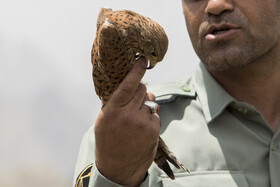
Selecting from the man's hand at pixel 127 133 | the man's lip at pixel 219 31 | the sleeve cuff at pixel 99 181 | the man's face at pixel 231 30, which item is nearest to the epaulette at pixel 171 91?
the man's face at pixel 231 30

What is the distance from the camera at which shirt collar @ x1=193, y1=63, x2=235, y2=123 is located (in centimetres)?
352

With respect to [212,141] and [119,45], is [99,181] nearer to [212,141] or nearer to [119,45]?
[119,45]

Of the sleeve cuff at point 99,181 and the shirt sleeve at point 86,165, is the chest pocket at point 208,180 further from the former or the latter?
the sleeve cuff at point 99,181

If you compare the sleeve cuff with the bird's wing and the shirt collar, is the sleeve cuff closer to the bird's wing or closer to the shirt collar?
the bird's wing

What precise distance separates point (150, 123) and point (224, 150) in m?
0.92

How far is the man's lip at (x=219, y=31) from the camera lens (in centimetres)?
345

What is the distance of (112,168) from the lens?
2.70 m

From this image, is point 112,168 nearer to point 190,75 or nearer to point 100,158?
point 100,158

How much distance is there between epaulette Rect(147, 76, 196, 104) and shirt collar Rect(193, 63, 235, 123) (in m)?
0.06

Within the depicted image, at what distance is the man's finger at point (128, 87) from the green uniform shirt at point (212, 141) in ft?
2.51

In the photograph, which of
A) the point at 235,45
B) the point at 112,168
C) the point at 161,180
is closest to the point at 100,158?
the point at 112,168

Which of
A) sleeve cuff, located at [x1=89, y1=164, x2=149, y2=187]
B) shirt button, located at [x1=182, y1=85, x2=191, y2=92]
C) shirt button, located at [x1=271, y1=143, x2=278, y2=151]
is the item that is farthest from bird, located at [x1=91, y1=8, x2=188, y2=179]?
shirt button, located at [x1=271, y1=143, x2=278, y2=151]

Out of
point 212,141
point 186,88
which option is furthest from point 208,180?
point 186,88

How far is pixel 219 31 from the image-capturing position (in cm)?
348
